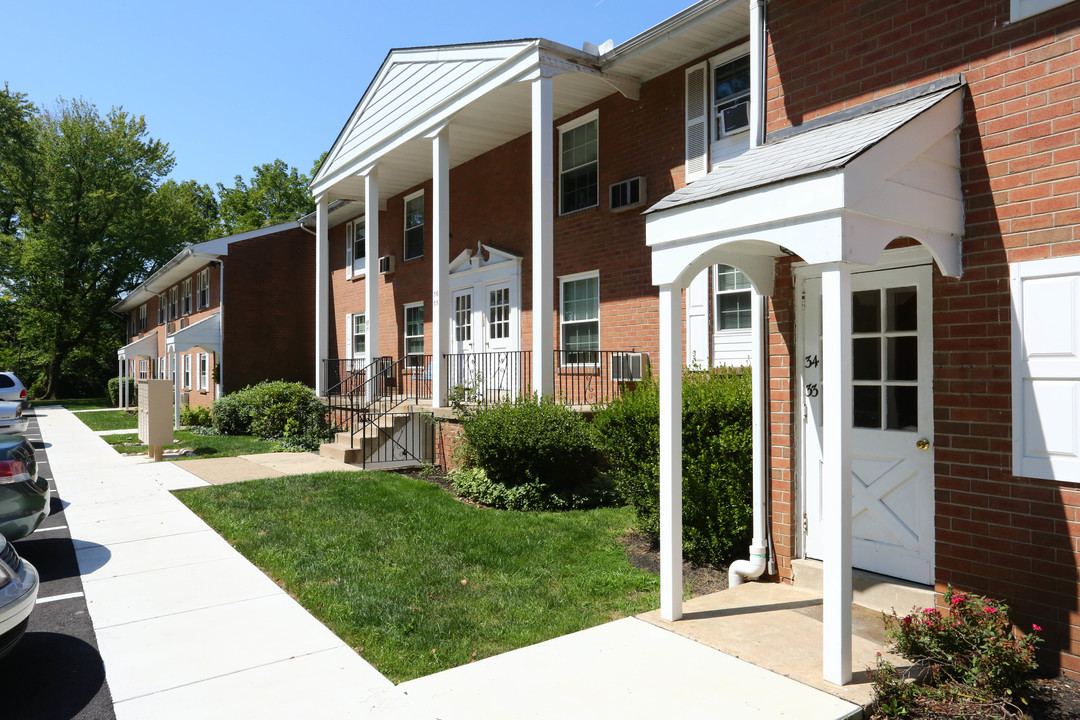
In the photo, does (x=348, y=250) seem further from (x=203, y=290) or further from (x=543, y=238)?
(x=543, y=238)

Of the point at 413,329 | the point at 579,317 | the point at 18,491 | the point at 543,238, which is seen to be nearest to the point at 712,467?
the point at 543,238

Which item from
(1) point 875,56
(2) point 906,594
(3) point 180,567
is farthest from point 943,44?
(3) point 180,567

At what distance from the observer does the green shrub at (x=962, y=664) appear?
3451 mm

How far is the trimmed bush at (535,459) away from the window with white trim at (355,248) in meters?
11.5

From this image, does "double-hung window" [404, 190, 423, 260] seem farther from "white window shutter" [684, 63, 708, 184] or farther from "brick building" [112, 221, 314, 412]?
"white window shutter" [684, 63, 708, 184]

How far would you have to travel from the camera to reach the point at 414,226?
54.6 feet

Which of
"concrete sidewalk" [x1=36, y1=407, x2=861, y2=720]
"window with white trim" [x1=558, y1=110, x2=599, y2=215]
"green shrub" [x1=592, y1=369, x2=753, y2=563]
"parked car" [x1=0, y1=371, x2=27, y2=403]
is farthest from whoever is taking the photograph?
"parked car" [x1=0, y1=371, x2=27, y2=403]

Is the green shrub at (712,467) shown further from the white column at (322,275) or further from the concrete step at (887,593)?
the white column at (322,275)

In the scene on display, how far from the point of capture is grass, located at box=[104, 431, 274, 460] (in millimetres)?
13930

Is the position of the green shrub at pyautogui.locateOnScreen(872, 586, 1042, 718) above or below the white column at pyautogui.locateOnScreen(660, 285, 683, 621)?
below

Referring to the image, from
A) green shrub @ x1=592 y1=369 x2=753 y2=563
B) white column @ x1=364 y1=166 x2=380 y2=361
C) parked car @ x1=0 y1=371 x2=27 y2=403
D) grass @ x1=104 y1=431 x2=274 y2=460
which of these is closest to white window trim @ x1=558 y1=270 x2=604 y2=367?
green shrub @ x1=592 y1=369 x2=753 y2=563

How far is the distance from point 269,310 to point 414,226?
7847 millimetres

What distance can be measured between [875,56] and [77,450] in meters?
16.4

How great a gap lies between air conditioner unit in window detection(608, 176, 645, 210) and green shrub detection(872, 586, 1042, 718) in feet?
24.0
